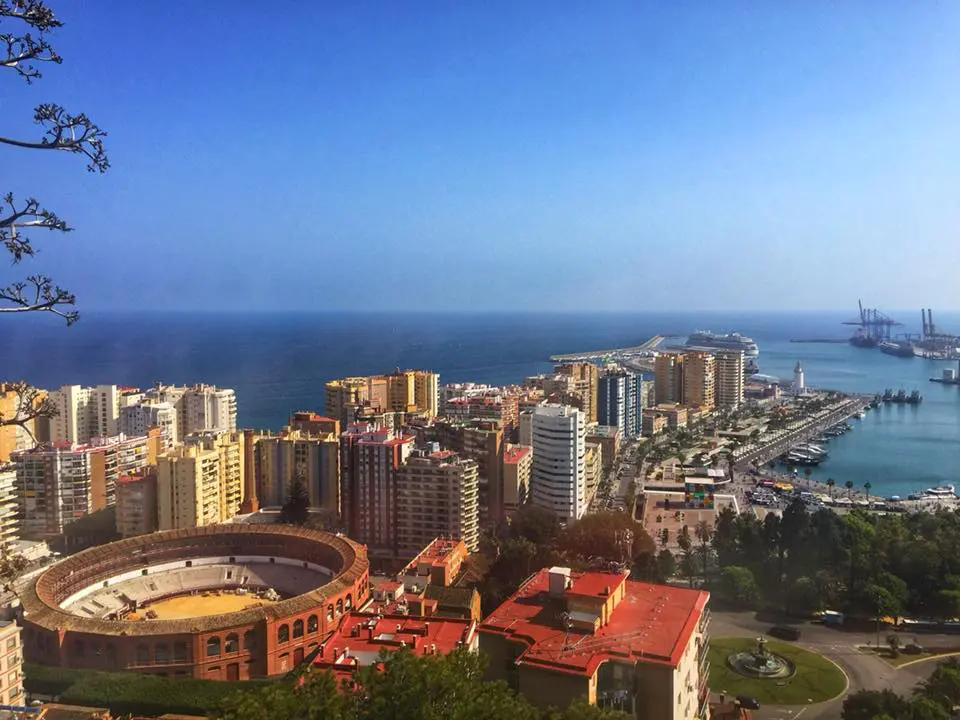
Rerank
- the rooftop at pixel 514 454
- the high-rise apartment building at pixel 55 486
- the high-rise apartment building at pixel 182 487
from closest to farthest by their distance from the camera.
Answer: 1. the high-rise apartment building at pixel 182 487
2. the high-rise apartment building at pixel 55 486
3. the rooftop at pixel 514 454

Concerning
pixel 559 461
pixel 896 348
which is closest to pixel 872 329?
pixel 896 348

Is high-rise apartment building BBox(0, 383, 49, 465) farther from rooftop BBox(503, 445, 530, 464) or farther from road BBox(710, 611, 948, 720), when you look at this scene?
road BBox(710, 611, 948, 720)

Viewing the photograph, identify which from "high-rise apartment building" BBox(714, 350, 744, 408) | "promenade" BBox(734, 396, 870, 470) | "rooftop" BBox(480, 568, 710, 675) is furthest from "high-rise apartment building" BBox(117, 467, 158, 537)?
"high-rise apartment building" BBox(714, 350, 744, 408)

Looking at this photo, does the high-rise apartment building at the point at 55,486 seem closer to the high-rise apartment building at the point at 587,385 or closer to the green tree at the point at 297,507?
the green tree at the point at 297,507

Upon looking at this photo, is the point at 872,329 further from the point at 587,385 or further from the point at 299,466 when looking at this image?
the point at 299,466

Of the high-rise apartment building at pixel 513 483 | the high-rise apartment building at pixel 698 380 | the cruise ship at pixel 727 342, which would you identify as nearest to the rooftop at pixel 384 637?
the high-rise apartment building at pixel 513 483
